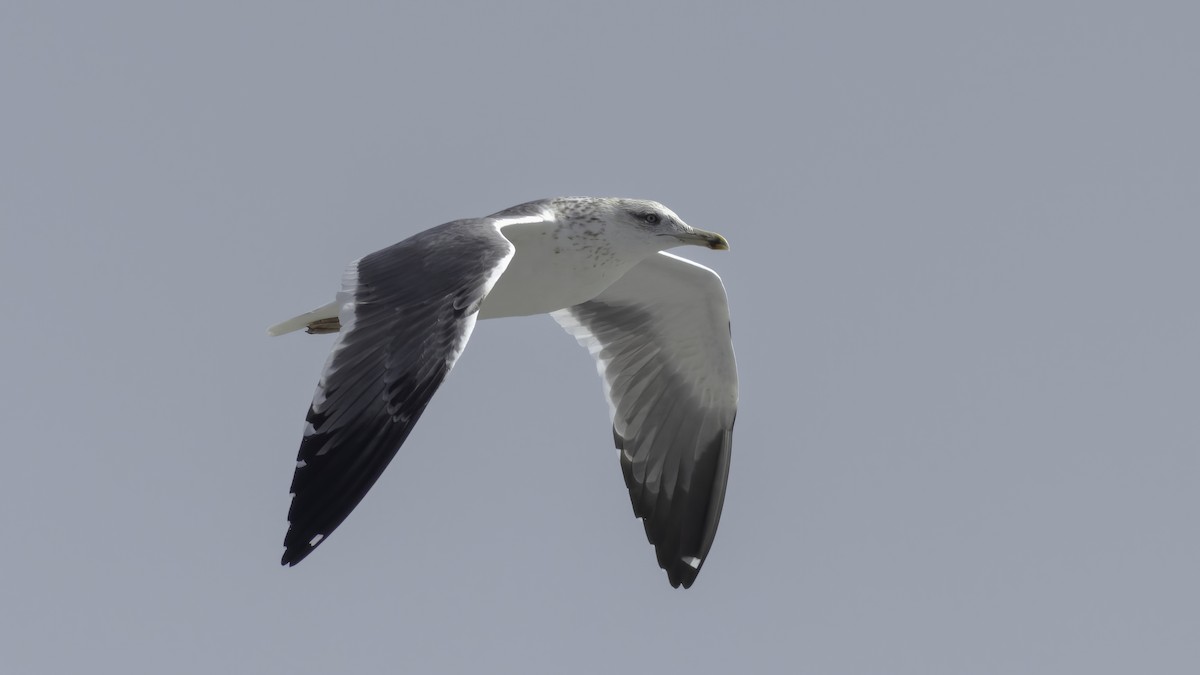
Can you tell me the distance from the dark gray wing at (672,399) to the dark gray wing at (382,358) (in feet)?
10.1

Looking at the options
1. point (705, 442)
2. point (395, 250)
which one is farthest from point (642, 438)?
point (395, 250)

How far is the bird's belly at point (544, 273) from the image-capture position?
12.2m

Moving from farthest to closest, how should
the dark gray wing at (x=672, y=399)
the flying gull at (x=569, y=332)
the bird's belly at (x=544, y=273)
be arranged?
the dark gray wing at (x=672, y=399)
the bird's belly at (x=544, y=273)
the flying gull at (x=569, y=332)

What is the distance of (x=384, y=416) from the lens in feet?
31.9

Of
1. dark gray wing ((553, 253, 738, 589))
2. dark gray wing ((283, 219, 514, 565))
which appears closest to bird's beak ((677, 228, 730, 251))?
dark gray wing ((553, 253, 738, 589))

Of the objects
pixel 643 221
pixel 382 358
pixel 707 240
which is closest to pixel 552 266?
pixel 643 221

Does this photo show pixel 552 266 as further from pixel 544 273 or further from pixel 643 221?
pixel 643 221

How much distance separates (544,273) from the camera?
40.2 ft

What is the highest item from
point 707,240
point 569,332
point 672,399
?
point 707,240

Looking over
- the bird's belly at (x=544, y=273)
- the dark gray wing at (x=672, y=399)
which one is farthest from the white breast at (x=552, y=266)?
the dark gray wing at (x=672, y=399)

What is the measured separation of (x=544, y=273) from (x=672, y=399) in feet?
8.07

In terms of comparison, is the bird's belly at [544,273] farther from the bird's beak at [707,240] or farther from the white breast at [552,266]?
the bird's beak at [707,240]

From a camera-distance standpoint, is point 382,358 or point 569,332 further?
point 569,332

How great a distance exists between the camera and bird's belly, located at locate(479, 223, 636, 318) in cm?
1219
